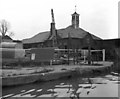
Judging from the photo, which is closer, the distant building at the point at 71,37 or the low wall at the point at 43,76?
the low wall at the point at 43,76

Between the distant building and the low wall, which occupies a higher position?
the distant building

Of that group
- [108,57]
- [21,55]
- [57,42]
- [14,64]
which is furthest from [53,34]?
[14,64]

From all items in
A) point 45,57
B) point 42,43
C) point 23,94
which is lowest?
point 23,94

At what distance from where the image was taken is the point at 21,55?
17.4 m

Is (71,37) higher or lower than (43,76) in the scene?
higher

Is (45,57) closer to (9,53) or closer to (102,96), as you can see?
(9,53)

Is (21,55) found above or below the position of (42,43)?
below

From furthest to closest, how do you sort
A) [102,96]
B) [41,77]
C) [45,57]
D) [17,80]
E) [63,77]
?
[45,57]
[63,77]
[41,77]
[17,80]
[102,96]

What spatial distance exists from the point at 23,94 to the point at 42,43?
39550 mm

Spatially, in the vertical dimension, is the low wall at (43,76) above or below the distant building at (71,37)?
below

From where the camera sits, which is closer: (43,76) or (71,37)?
(43,76)

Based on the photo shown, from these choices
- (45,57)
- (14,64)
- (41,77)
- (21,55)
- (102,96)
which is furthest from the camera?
(21,55)

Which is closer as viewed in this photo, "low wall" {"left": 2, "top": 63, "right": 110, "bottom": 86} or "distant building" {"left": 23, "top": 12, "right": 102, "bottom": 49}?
"low wall" {"left": 2, "top": 63, "right": 110, "bottom": 86}

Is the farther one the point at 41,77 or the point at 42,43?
the point at 42,43
